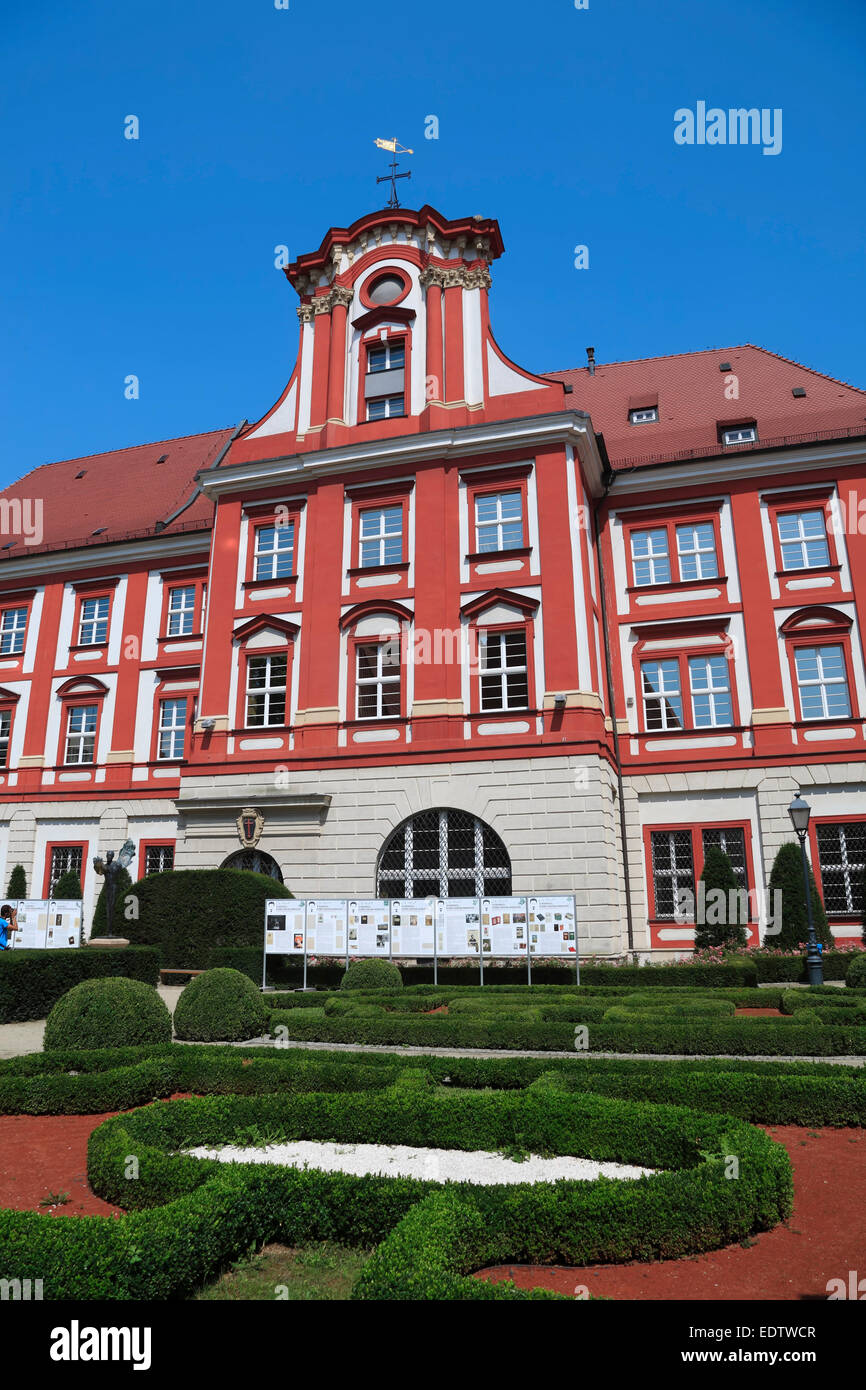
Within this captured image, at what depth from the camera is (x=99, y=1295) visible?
4598mm

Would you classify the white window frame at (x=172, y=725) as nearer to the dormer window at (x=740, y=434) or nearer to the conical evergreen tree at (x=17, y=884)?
the conical evergreen tree at (x=17, y=884)

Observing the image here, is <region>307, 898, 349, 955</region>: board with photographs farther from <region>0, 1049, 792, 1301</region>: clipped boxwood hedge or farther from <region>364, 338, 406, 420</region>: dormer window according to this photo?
<region>364, 338, 406, 420</region>: dormer window

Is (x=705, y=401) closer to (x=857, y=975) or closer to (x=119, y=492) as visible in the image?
(x=857, y=975)

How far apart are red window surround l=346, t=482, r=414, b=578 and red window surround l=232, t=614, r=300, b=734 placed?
8.53ft

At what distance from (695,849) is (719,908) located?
7.19ft

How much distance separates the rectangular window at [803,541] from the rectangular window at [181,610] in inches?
783

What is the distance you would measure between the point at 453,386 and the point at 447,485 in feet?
10.9

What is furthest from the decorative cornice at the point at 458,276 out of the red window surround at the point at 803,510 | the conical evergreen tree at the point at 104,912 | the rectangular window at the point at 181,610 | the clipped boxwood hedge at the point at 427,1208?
the clipped boxwood hedge at the point at 427,1208

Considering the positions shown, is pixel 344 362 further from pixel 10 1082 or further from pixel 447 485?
pixel 10 1082

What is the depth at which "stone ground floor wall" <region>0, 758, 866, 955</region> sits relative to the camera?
2228 cm

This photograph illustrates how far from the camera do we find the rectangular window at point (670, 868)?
25.4m

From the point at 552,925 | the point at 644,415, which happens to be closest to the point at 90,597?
the point at 644,415

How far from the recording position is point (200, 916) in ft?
66.8

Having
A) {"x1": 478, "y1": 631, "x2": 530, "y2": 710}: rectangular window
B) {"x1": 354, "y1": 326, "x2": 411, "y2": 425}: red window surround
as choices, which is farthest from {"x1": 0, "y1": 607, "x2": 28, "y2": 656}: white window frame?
{"x1": 478, "y1": 631, "x2": 530, "y2": 710}: rectangular window
